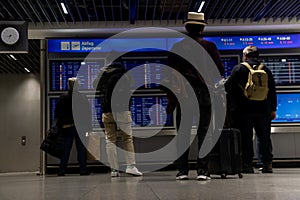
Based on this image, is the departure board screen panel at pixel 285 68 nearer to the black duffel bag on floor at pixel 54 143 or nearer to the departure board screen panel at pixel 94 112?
the departure board screen panel at pixel 94 112

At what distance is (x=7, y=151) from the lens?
14.2 metres

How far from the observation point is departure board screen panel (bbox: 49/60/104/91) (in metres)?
7.82

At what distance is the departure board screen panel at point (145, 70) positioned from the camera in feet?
25.8

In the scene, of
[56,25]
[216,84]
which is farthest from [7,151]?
[216,84]

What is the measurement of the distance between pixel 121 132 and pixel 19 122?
32.0 ft

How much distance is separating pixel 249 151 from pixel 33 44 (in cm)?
645

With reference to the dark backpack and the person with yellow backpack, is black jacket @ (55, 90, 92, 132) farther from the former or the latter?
the dark backpack

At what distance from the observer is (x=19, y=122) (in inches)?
565

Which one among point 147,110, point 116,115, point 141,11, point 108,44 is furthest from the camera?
point 108,44

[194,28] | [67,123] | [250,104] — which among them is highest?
Answer: [194,28]

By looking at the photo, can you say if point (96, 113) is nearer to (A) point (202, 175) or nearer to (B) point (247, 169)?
(B) point (247, 169)

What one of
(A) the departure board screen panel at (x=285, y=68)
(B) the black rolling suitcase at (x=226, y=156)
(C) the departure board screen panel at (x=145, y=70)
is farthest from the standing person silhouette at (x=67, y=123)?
(A) the departure board screen panel at (x=285, y=68)

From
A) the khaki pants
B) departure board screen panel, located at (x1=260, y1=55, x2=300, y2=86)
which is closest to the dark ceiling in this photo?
departure board screen panel, located at (x1=260, y1=55, x2=300, y2=86)

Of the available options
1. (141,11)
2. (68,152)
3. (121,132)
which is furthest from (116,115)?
(141,11)
